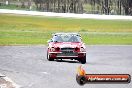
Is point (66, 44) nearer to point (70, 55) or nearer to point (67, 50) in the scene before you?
point (67, 50)

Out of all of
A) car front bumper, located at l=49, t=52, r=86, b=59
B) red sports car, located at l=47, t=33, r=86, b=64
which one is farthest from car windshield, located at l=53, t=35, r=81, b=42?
car front bumper, located at l=49, t=52, r=86, b=59

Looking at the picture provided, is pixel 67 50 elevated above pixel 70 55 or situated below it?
above

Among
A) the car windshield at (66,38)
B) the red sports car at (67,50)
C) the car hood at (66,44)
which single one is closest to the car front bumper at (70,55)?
the red sports car at (67,50)

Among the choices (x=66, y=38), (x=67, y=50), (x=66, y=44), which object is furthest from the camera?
(x=66, y=38)

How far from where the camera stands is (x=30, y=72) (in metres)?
18.8

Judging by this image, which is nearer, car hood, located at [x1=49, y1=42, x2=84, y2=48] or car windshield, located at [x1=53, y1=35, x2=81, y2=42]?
car hood, located at [x1=49, y1=42, x2=84, y2=48]

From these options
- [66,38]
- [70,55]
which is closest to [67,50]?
[70,55]

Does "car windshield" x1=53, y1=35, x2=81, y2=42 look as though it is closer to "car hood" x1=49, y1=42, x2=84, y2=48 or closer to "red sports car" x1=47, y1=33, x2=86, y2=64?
"red sports car" x1=47, y1=33, x2=86, y2=64

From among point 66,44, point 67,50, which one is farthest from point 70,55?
point 66,44

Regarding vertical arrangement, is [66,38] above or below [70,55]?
above

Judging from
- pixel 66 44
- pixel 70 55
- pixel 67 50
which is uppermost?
pixel 66 44

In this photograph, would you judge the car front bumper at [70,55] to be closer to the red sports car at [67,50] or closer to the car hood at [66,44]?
the red sports car at [67,50]

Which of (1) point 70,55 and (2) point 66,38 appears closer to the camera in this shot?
(1) point 70,55

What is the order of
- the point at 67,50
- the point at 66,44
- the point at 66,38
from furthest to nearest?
the point at 66,38 → the point at 66,44 → the point at 67,50
